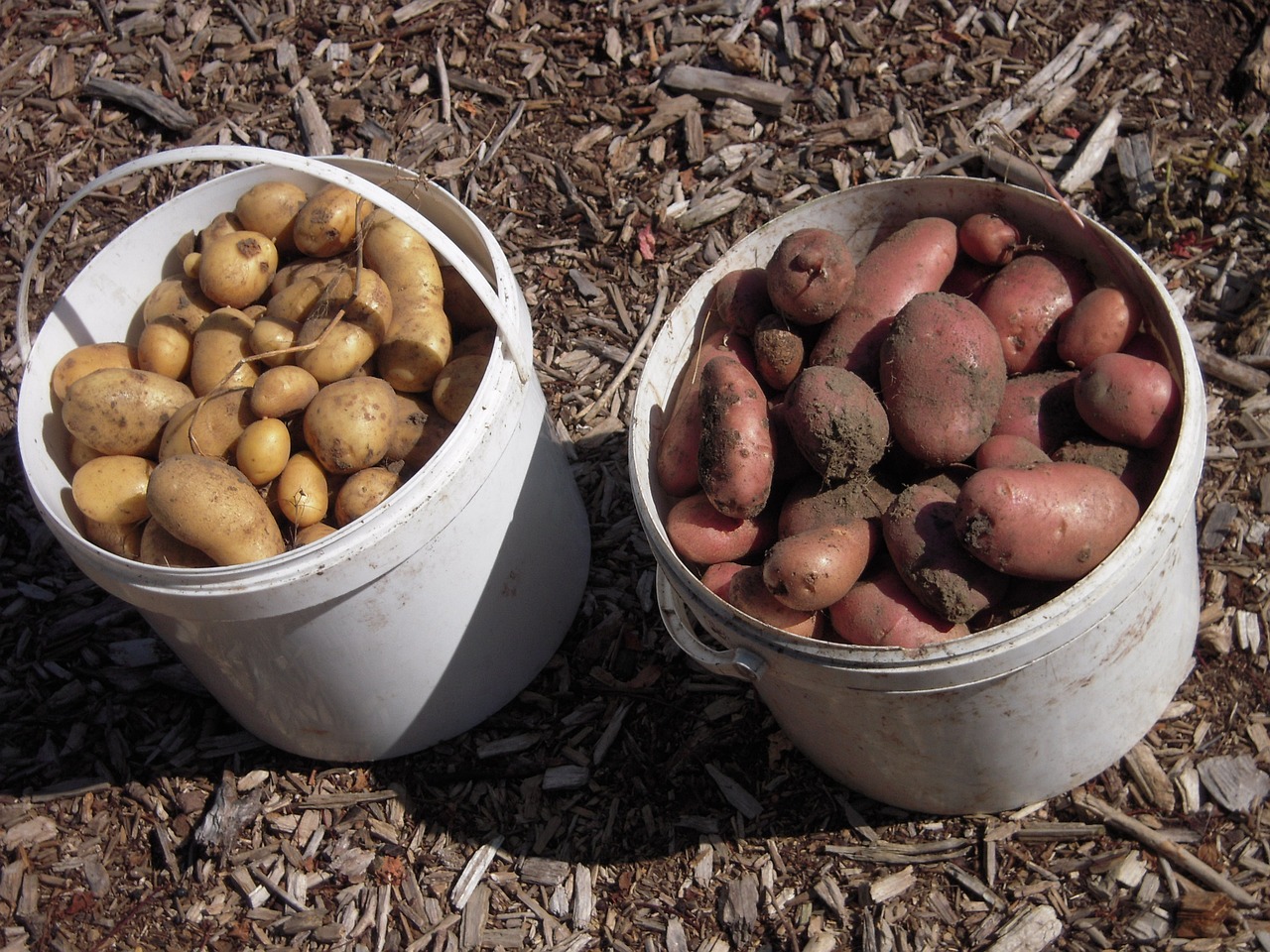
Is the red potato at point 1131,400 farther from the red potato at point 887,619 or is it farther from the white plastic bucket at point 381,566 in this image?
the white plastic bucket at point 381,566

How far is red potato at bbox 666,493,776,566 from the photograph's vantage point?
5.82ft

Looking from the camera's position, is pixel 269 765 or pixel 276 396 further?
pixel 269 765

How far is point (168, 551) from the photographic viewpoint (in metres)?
1.96

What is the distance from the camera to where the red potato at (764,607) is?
166 cm

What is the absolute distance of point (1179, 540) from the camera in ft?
5.51

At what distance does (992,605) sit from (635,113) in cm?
209

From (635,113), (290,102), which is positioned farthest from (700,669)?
(290,102)

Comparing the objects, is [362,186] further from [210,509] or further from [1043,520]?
[1043,520]

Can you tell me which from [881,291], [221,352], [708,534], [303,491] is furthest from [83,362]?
[881,291]

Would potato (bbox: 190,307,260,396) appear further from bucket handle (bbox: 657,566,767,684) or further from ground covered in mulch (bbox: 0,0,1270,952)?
bucket handle (bbox: 657,566,767,684)

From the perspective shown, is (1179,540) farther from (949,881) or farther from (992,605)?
(949,881)

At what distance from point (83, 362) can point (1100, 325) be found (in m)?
1.95

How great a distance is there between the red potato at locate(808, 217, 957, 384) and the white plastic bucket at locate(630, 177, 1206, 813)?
0.46 feet

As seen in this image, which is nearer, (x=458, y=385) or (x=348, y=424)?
(x=348, y=424)
